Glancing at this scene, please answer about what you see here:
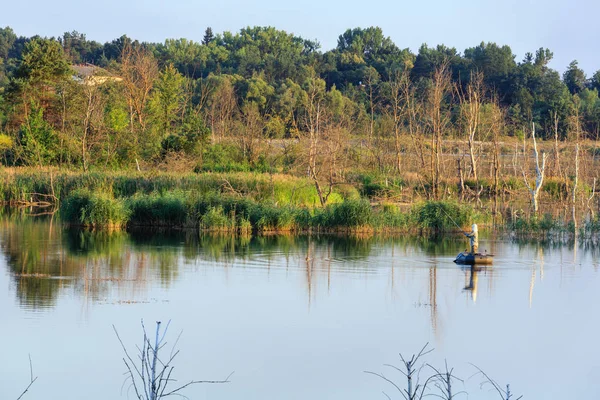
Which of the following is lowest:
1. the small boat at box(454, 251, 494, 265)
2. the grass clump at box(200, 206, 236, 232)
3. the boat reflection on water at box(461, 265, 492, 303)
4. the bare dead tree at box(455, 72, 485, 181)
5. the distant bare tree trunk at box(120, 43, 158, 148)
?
the boat reflection on water at box(461, 265, 492, 303)

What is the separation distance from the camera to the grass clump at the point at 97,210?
85.4ft

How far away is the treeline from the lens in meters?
38.6

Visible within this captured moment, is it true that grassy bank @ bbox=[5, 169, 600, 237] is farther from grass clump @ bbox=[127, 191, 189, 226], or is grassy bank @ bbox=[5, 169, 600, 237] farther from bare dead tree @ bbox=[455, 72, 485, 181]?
bare dead tree @ bbox=[455, 72, 485, 181]

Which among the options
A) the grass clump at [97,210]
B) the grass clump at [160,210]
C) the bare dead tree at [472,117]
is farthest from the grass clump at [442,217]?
the bare dead tree at [472,117]

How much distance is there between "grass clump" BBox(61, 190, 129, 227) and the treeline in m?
5.82

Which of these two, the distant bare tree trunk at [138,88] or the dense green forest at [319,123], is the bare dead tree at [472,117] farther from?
the distant bare tree trunk at [138,88]

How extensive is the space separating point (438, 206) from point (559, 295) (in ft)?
28.0

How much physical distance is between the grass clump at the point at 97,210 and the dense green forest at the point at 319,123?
5932 millimetres

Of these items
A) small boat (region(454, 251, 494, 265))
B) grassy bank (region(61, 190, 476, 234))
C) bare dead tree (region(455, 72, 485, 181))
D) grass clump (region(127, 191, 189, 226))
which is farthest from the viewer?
bare dead tree (region(455, 72, 485, 181))

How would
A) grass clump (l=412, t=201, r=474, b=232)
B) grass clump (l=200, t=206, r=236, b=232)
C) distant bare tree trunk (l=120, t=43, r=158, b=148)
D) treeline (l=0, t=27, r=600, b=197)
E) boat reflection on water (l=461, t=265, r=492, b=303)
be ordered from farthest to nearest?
1. distant bare tree trunk (l=120, t=43, r=158, b=148)
2. treeline (l=0, t=27, r=600, b=197)
3. grass clump (l=412, t=201, r=474, b=232)
4. grass clump (l=200, t=206, r=236, b=232)
5. boat reflection on water (l=461, t=265, r=492, b=303)

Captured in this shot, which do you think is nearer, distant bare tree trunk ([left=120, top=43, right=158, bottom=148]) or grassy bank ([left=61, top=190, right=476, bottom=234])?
grassy bank ([left=61, top=190, right=476, bottom=234])

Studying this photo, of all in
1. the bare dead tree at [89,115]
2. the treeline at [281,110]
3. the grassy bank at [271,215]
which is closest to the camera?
the grassy bank at [271,215]

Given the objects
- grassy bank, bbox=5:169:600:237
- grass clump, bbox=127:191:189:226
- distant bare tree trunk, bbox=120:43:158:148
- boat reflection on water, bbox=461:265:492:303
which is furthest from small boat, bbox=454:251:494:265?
distant bare tree trunk, bbox=120:43:158:148

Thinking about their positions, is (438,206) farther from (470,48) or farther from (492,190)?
(470,48)
